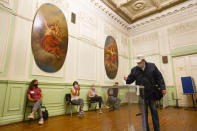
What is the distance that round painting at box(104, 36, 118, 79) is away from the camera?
7.06 m

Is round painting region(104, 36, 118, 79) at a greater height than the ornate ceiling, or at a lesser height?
lesser

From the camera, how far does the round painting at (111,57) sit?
7059mm

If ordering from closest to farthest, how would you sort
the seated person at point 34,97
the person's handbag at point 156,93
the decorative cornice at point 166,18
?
the person's handbag at point 156,93, the seated person at point 34,97, the decorative cornice at point 166,18

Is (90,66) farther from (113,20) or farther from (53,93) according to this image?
(113,20)

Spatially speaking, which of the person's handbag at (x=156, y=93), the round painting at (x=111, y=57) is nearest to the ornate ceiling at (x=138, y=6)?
the round painting at (x=111, y=57)

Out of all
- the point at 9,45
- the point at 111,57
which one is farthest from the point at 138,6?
the point at 9,45

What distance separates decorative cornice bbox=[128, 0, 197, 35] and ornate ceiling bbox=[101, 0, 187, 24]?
1.00ft

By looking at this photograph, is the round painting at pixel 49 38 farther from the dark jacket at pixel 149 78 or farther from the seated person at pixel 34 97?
the dark jacket at pixel 149 78

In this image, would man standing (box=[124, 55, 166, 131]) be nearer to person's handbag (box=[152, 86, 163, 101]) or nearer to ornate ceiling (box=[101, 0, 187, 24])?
person's handbag (box=[152, 86, 163, 101])

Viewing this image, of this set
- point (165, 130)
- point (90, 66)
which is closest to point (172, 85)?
point (90, 66)

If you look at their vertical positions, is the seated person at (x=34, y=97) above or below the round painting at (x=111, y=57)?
below

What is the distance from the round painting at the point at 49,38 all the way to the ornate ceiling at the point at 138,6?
3.33 meters

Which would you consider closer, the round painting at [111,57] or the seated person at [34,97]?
the seated person at [34,97]

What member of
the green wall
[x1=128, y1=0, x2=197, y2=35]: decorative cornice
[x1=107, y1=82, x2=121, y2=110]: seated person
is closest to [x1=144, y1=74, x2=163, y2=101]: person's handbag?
[x1=107, y1=82, x2=121, y2=110]: seated person
